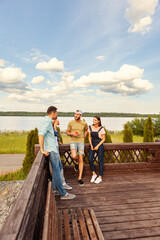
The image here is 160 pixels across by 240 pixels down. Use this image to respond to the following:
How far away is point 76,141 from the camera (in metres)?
4.46

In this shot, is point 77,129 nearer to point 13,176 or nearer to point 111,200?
point 111,200

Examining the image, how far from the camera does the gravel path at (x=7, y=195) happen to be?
17.7 feet

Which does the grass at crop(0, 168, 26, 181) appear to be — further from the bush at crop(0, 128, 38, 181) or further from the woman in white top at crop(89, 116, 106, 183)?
the woman in white top at crop(89, 116, 106, 183)

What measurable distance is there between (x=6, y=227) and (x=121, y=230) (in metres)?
2.32

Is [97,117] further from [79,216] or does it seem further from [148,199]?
[79,216]

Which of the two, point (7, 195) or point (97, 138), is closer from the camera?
point (97, 138)

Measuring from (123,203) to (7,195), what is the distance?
450 centimetres

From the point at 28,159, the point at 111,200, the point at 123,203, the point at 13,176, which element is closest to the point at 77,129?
the point at 111,200

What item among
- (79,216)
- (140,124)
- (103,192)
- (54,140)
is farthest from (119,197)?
(140,124)

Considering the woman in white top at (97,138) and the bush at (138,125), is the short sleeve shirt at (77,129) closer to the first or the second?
the woman in white top at (97,138)

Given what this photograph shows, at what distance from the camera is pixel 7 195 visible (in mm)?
6133

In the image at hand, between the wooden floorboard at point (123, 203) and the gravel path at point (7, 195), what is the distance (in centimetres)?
236

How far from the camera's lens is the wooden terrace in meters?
1.18

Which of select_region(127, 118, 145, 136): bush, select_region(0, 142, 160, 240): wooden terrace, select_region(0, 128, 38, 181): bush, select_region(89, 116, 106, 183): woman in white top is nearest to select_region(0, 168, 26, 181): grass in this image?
select_region(0, 128, 38, 181): bush
